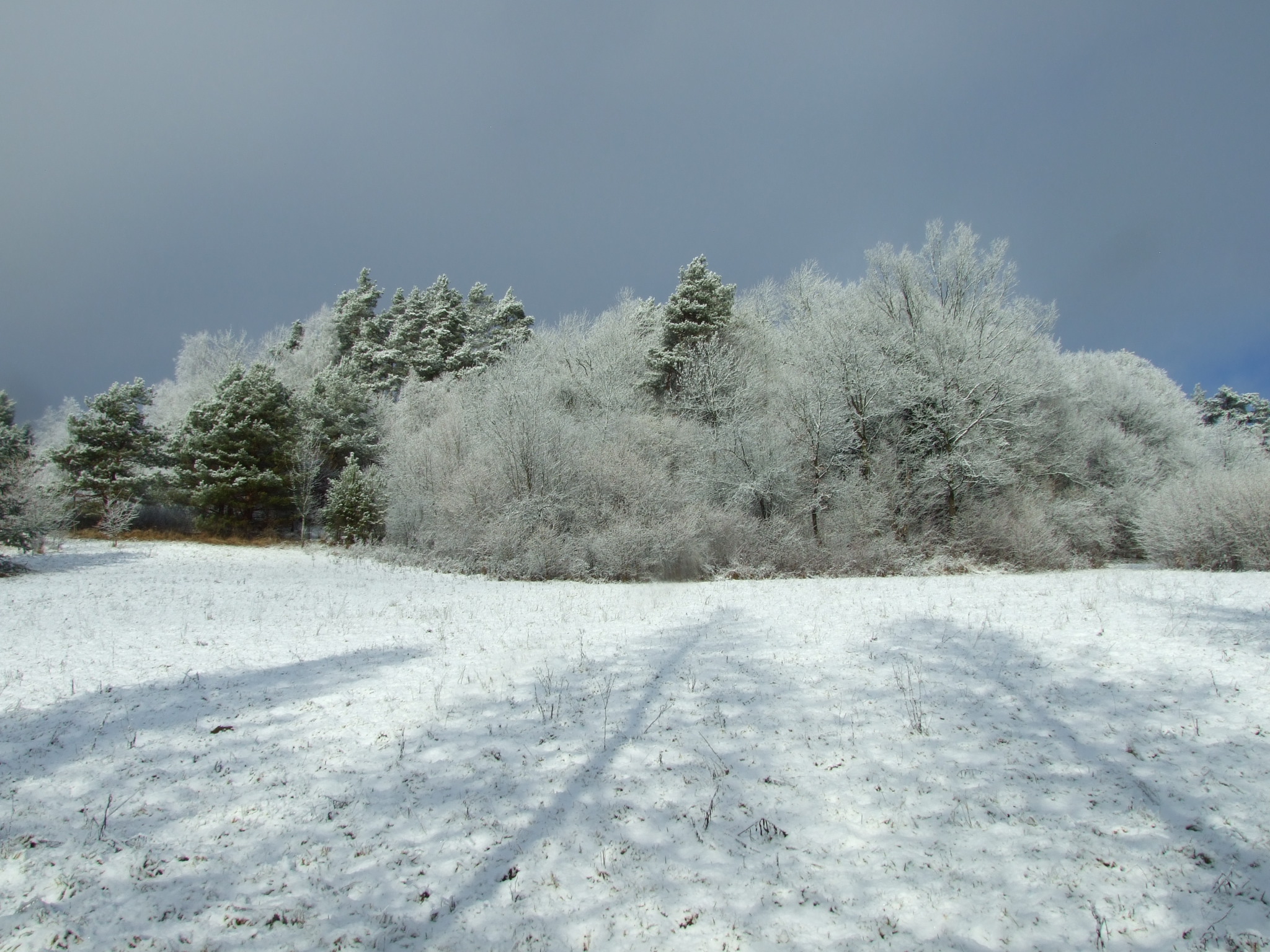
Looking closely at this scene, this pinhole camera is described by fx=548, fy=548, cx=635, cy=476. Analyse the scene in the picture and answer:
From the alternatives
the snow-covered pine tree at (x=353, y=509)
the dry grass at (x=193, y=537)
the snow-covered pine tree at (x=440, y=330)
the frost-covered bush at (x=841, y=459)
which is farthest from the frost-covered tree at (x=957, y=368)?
the dry grass at (x=193, y=537)

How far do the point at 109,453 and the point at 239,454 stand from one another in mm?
6467

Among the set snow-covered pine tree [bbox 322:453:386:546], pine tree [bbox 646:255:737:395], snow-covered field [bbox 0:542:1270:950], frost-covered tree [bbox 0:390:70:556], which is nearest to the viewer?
snow-covered field [bbox 0:542:1270:950]

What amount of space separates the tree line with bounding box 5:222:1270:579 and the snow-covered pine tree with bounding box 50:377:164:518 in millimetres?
129

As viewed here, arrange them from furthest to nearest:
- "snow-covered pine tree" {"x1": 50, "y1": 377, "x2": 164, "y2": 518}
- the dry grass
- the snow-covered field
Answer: "snow-covered pine tree" {"x1": 50, "y1": 377, "x2": 164, "y2": 518}, the dry grass, the snow-covered field

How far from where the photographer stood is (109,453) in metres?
28.8

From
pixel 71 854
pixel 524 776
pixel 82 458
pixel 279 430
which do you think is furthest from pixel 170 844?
pixel 82 458

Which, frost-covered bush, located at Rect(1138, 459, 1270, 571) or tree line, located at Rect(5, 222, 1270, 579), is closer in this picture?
frost-covered bush, located at Rect(1138, 459, 1270, 571)

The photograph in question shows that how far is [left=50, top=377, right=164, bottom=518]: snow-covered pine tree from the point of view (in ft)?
92.0

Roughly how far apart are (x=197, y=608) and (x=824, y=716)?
12003 millimetres

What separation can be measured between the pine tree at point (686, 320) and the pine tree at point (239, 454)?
69.9 ft

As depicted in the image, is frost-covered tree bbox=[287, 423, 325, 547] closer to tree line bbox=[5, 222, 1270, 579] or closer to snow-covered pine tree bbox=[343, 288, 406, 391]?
tree line bbox=[5, 222, 1270, 579]

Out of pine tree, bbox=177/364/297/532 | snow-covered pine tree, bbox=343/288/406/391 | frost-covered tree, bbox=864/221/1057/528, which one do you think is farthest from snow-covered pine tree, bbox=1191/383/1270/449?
pine tree, bbox=177/364/297/532

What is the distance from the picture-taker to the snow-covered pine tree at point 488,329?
3731 centimetres

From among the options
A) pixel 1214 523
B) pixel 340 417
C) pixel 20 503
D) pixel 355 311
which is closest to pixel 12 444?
pixel 20 503
